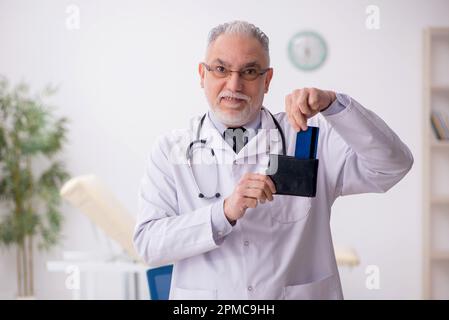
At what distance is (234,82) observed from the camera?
3.60ft

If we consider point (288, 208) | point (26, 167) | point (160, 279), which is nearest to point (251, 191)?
point (288, 208)

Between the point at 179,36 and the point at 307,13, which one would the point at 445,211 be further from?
the point at 179,36

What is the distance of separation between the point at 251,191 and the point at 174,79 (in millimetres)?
2526

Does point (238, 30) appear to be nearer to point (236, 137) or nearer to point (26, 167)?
point (236, 137)

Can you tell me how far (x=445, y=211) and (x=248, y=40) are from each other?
8.94ft

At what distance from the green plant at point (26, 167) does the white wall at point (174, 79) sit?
125 mm

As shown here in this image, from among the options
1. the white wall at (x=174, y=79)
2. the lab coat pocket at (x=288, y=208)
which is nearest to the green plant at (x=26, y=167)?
the white wall at (x=174, y=79)

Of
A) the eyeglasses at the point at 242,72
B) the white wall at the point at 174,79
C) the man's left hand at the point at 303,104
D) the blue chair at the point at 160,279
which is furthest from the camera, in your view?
the white wall at the point at 174,79

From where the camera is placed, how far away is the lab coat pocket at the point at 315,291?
3.63 ft

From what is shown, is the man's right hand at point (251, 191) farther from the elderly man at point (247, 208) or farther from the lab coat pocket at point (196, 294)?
the lab coat pocket at point (196, 294)

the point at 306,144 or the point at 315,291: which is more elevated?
the point at 306,144

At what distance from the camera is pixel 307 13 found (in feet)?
10.5

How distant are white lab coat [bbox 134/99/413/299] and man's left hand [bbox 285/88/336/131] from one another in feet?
0.55
